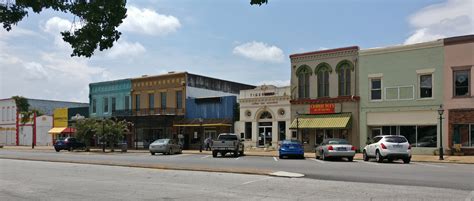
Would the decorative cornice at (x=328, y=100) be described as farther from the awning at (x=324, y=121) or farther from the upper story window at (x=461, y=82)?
the upper story window at (x=461, y=82)

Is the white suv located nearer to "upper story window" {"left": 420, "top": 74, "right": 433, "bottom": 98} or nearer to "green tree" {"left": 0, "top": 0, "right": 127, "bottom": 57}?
"upper story window" {"left": 420, "top": 74, "right": 433, "bottom": 98}

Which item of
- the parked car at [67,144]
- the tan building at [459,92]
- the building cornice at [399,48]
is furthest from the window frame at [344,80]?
the parked car at [67,144]

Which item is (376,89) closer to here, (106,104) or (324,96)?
(324,96)

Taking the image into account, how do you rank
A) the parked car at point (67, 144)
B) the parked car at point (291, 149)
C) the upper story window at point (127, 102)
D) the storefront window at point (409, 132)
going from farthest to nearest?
1. the upper story window at point (127, 102)
2. the parked car at point (67, 144)
3. the storefront window at point (409, 132)
4. the parked car at point (291, 149)

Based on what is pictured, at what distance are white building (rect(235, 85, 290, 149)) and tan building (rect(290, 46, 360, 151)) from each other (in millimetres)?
1048

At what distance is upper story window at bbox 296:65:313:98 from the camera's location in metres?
40.8

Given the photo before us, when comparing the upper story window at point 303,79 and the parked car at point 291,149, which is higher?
the upper story window at point 303,79

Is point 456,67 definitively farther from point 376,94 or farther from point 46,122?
point 46,122

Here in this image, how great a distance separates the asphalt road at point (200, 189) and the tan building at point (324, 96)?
22.1 m

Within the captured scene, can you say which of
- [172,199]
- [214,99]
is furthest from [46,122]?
[172,199]

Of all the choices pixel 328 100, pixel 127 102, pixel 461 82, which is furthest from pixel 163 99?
pixel 461 82

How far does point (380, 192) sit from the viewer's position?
1277 cm

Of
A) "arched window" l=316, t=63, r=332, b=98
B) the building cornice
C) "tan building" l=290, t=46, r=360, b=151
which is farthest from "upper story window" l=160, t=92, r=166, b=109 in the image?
the building cornice

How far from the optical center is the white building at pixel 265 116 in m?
42.1
